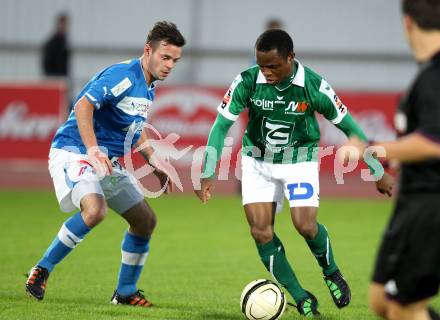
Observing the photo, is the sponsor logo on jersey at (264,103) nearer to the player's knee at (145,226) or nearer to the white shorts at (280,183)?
the white shorts at (280,183)

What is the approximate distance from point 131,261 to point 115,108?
3.94 ft

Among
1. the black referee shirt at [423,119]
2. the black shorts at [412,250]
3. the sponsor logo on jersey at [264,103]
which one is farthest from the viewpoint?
the sponsor logo on jersey at [264,103]

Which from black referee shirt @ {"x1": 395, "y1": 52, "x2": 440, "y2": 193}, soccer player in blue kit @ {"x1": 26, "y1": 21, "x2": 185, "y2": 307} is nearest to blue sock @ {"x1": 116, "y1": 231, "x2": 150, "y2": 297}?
soccer player in blue kit @ {"x1": 26, "y1": 21, "x2": 185, "y2": 307}

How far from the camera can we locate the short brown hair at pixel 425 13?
4.50 meters

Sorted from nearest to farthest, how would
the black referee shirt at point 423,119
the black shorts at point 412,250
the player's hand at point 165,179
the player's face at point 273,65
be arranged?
the black referee shirt at point 423,119 → the black shorts at point 412,250 → the player's face at point 273,65 → the player's hand at point 165,179

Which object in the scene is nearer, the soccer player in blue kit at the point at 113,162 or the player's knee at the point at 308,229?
the player's knee at the point at 308,229

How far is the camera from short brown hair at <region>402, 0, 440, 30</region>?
4496 mm

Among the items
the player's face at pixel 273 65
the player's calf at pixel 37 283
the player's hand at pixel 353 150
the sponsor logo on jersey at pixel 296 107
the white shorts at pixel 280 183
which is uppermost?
the player's hand at pixel 353 150

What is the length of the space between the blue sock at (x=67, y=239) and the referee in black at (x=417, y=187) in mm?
2998

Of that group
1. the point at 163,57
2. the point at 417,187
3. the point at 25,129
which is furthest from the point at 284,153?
the point at 25,129

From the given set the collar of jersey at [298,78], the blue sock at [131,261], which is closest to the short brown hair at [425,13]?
the collar of jersey at [298,78]

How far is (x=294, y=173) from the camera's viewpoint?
712 cm

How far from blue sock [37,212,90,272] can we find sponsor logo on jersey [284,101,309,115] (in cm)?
173

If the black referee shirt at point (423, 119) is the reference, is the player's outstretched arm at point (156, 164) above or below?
below
